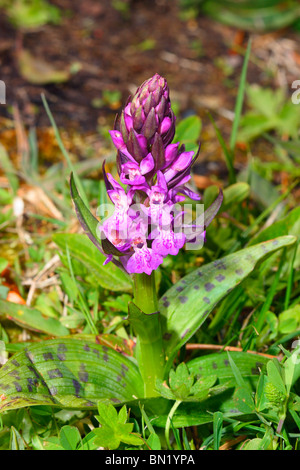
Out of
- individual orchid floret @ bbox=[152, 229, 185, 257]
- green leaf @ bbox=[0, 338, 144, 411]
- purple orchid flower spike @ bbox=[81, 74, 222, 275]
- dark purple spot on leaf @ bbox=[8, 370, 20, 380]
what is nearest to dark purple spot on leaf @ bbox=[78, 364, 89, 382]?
green leaf @ bbox=[0, 338, 144, 411]

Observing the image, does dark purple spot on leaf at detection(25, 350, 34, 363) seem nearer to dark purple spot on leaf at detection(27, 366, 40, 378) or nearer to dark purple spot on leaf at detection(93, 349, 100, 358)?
dark purple spot on leaf at detection(27, 366, 40, 378)

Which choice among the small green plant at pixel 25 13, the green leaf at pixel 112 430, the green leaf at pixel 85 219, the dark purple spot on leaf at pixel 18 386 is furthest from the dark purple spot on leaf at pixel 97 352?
the small green plant at pixel 25 13

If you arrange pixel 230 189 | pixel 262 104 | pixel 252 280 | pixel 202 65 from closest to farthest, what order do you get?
pixel 252 280 → pixel 230 189 → pixel 262 104 → pixel 202 65

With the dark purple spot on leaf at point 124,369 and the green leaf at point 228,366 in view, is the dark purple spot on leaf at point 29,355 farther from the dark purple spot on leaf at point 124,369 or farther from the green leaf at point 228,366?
the green leaf at point 228,366

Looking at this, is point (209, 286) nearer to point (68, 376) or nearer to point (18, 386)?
point (68, 376)

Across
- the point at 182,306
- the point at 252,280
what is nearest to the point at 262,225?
the point at 252,280

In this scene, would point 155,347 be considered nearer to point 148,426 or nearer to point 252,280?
point 148,426
